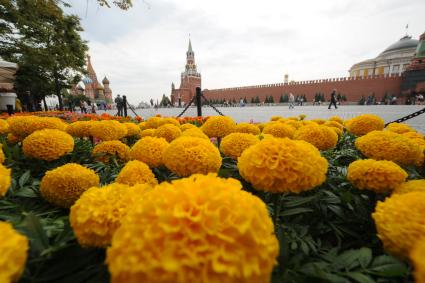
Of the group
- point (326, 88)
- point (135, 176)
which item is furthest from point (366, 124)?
point (326, 88)

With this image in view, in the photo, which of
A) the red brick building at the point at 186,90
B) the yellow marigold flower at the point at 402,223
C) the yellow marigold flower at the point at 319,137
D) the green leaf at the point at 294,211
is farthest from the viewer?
the red brick building at the point at 186,90

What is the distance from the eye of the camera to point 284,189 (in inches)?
34.9

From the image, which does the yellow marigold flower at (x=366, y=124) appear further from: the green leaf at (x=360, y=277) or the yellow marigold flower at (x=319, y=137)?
the green leaf at (x=360, y=277)

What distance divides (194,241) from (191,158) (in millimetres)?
591

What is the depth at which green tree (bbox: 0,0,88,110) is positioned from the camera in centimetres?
1486

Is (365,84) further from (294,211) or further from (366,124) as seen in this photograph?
(294,211)

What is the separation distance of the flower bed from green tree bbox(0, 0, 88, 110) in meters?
15.9

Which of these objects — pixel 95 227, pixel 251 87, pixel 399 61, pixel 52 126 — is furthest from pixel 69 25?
pixel 399 61

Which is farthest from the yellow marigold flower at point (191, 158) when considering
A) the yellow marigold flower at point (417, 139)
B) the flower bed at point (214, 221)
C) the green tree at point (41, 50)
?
the green tree at point (41, 50)

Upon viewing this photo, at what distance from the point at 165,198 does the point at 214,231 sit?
13cm

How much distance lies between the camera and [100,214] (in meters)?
0.66

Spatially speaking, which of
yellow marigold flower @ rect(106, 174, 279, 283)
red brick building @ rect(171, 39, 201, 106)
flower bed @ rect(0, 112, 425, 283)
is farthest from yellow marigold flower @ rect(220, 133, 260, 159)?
red brick building @ rect(171, 39, 201, 106)

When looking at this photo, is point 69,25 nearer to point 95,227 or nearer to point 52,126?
point 52,126

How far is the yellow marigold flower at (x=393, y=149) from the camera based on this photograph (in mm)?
1268
